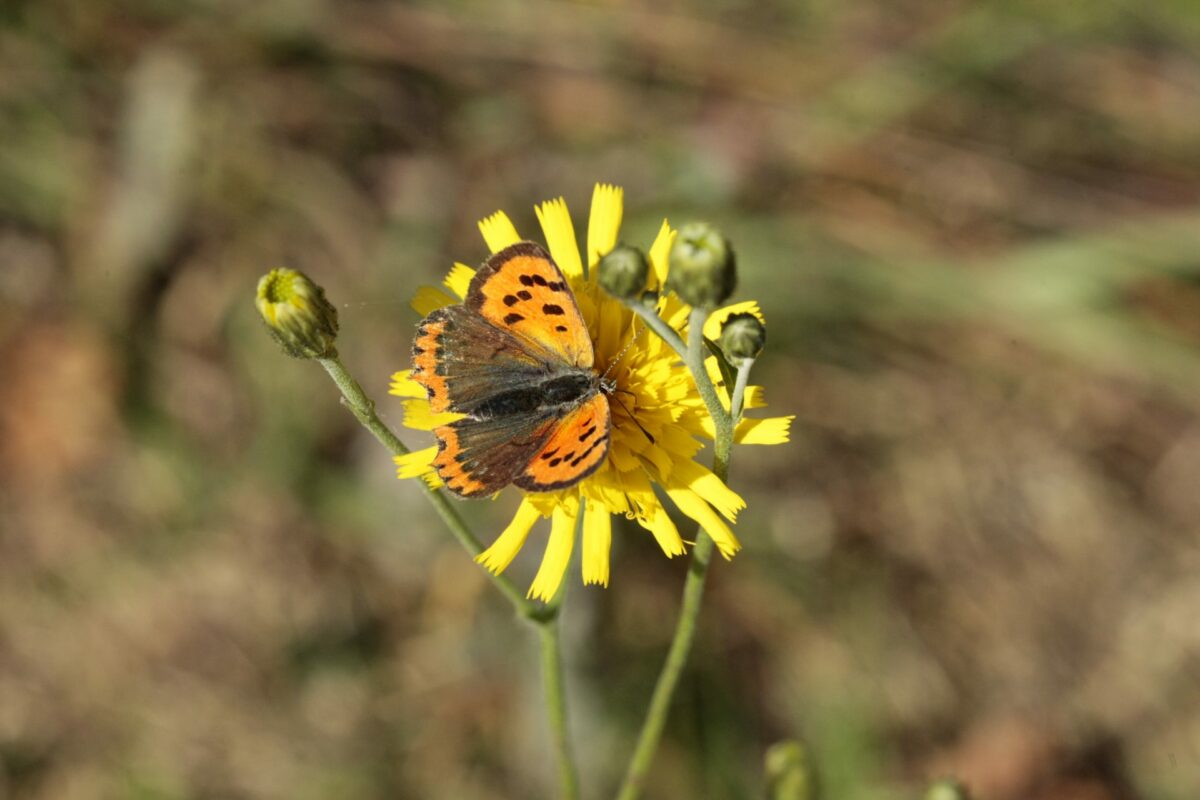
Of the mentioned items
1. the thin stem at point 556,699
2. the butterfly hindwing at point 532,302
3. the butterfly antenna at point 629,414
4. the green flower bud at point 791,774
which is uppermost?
the butterfly hindwing at point 532,302

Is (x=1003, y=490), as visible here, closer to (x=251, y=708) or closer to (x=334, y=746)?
(x=334, y=746)

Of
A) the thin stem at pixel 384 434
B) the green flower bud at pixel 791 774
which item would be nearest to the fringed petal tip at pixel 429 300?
the thin stem at pixel 384 434

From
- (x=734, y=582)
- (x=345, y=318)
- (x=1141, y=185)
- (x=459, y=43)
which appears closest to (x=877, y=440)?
(x=734, y=582)

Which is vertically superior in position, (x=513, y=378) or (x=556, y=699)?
(x=513, y=378)

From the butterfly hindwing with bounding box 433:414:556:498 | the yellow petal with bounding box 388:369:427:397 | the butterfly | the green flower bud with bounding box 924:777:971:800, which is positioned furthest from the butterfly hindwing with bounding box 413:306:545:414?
the green flower bud with bounding box 924:777:971:800

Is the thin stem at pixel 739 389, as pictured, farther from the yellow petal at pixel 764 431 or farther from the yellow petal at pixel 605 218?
the yellow petal at pixel 605 218

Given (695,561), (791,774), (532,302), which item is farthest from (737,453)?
(532,302)

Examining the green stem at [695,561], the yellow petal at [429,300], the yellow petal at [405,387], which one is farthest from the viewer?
the yellow petal at [429,300]

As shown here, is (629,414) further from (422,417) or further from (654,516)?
(422,417)
